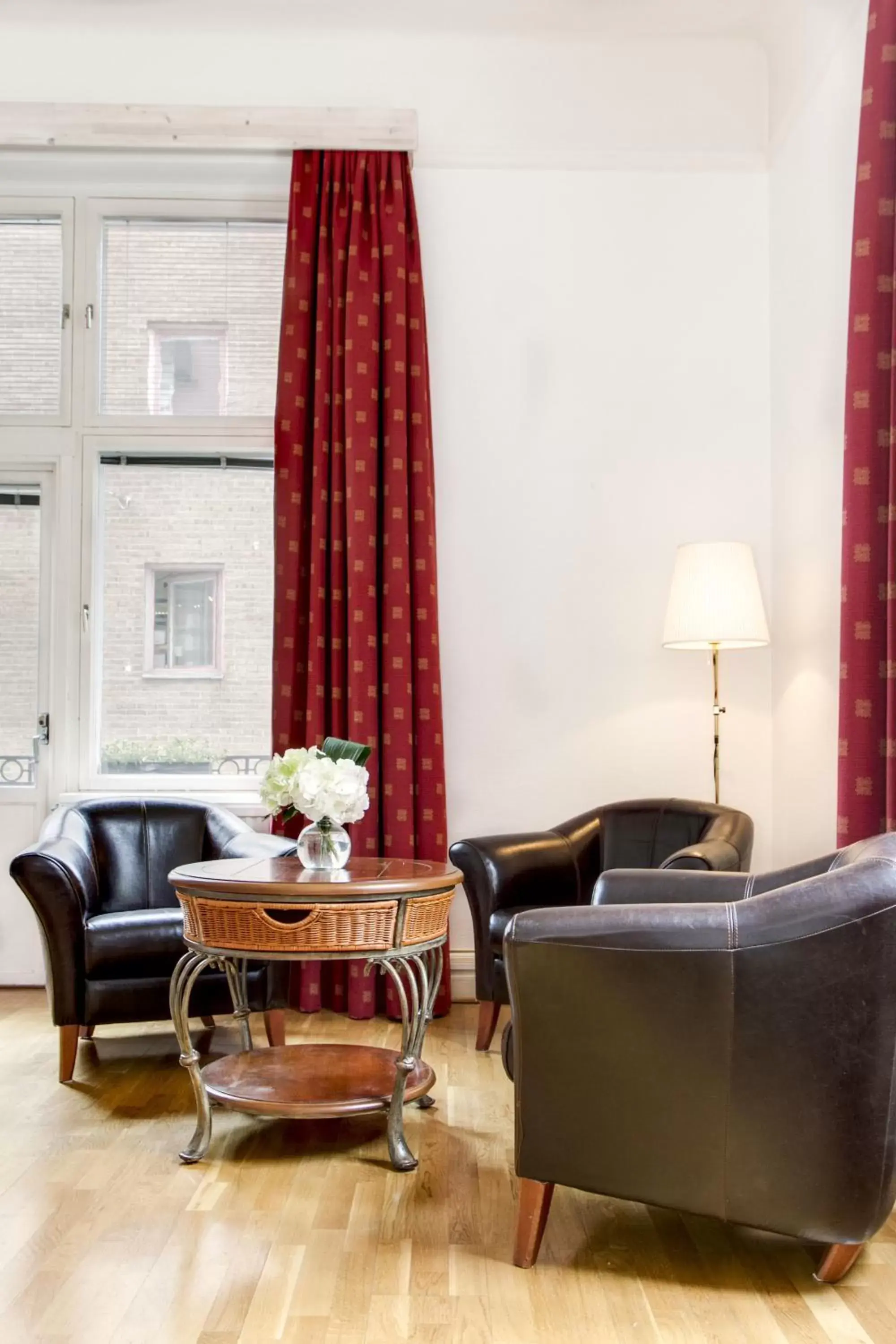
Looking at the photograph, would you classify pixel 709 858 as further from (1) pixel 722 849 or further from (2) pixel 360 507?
(2) pixel 360 507

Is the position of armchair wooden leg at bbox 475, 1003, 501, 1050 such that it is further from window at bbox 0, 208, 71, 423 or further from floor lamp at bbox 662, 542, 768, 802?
window at bbox 0, 208, 71, 423

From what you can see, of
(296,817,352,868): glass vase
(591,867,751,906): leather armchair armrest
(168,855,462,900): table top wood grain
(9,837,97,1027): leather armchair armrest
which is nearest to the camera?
(591,867,751,906): leather armchair armrest

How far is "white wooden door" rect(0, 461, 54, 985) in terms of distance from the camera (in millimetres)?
4273

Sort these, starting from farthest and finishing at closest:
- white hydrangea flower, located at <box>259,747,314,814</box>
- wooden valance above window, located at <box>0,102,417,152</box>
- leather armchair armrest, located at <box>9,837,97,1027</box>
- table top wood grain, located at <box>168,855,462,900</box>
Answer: wooden valance above window, located at <box>0,102,417,152</box>, leather armchair armrest, located at <box>9,837,97,1027</box>, white hydrangea flower, located at <box>259,747,314,814</box>, table top wood grain, located at <box>168,855,462,900</box>

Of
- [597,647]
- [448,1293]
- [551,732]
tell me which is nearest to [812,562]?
[597,647]

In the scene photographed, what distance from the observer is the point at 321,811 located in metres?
2.73

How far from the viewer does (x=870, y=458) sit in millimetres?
3008

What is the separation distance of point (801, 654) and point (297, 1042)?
212 centimetres

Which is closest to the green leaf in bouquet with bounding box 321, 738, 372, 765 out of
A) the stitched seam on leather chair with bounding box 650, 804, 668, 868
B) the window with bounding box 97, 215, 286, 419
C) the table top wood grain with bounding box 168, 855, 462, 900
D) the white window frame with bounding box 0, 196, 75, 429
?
the table top wood grain with bounding box 168, 855, 462, 900

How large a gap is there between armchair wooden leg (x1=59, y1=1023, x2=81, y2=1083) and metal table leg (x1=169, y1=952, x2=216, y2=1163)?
1.88ft

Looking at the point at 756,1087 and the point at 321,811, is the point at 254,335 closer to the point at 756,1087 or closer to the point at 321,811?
the point at 321,811

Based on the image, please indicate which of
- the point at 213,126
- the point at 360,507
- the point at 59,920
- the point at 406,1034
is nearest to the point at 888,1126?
the point at 406,1034

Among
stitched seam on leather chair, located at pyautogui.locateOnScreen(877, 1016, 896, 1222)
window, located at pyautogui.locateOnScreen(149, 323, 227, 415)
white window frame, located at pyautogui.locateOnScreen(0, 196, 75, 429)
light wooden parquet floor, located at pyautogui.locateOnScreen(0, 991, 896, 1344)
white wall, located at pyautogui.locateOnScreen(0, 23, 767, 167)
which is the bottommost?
light wooden parquet floor, located at pyautogui.locateOnScreen(0, 991, 896, 1344)

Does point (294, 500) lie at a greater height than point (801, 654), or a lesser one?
greater
